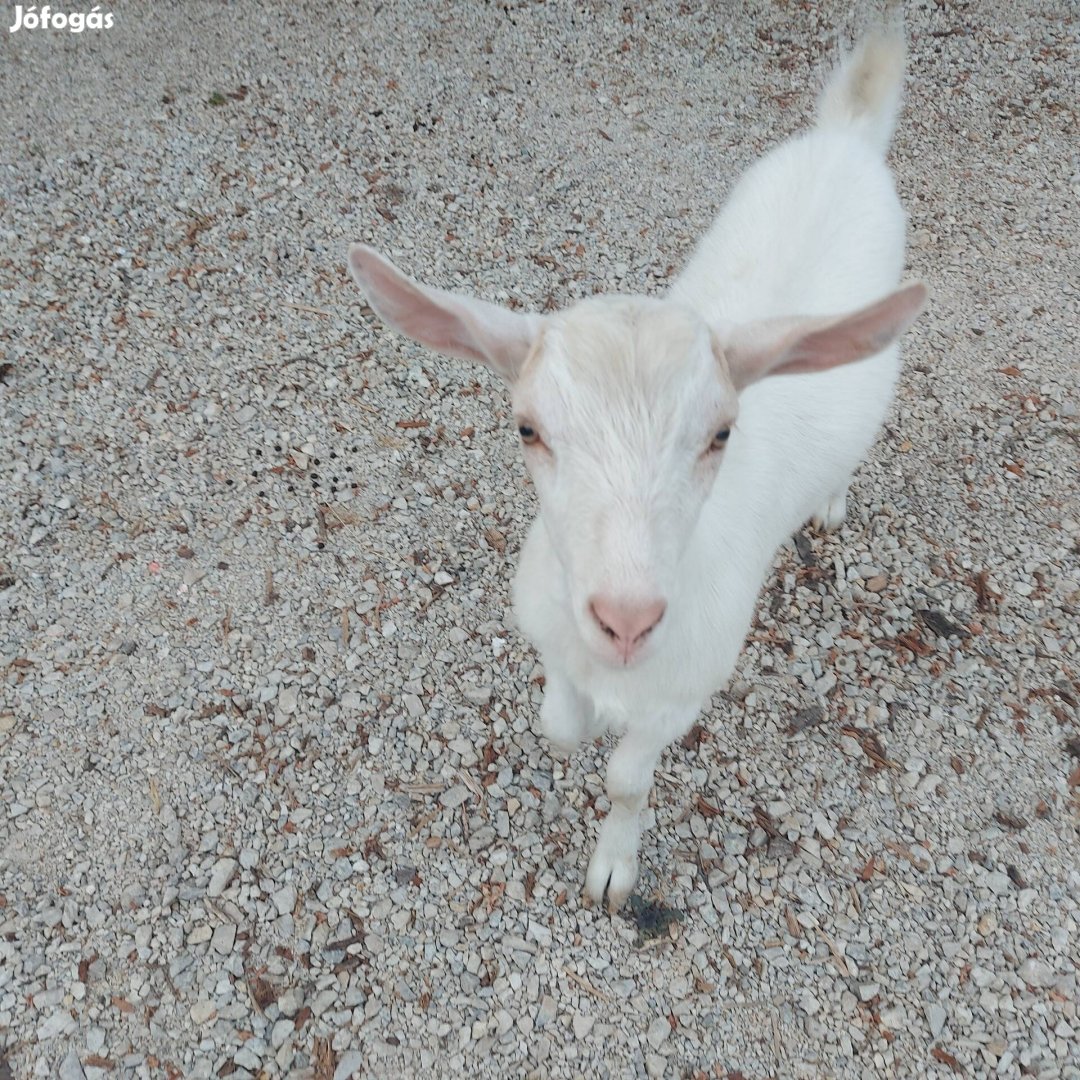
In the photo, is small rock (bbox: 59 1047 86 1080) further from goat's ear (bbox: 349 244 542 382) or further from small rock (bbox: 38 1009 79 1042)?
goat's ear (bbox: 349 244 542 382)

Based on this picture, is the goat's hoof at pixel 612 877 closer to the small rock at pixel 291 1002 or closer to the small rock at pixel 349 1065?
the small rock at pixel 349 1065

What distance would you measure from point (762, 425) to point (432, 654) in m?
1.53

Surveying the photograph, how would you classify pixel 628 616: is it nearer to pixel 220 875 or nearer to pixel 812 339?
pixel 812 339

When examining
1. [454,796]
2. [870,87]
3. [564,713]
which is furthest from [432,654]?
[870,87]

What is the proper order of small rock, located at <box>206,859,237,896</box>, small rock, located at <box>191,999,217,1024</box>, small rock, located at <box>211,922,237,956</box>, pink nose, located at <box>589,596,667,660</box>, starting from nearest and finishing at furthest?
pink nose, located at <box>589,596,667,660</box>, small rock, located at <box>191,999,217,1024</box>, small rock, located at <box>211,922,237,956</box>, small rock, located at <box>206,859,237,896</box>

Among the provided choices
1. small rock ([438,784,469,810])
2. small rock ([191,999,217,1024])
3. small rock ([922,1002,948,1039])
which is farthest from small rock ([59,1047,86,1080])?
small rock ([922,1002,948,1039])

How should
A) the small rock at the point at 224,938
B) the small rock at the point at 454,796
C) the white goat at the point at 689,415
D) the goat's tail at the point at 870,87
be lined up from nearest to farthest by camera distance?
the white goat at the point at 689,415
the small rock at the point at 224,938
the small rock at the point at 454,796
the goat's tail at the point at 870,87

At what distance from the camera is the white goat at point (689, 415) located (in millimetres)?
1632

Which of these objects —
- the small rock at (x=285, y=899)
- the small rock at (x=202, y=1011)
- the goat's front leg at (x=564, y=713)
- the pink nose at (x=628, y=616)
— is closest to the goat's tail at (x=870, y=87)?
the goat's front leg at (x=564, y=713)

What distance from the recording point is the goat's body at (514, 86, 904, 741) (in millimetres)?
2207

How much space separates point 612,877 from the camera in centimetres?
279

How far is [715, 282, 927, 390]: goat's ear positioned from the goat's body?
16.7 inches

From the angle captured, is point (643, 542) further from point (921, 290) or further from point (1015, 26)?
point (1015, 26)

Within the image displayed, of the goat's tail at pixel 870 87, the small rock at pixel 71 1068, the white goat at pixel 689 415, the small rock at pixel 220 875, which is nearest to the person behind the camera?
the white goat at pixel 689 415
